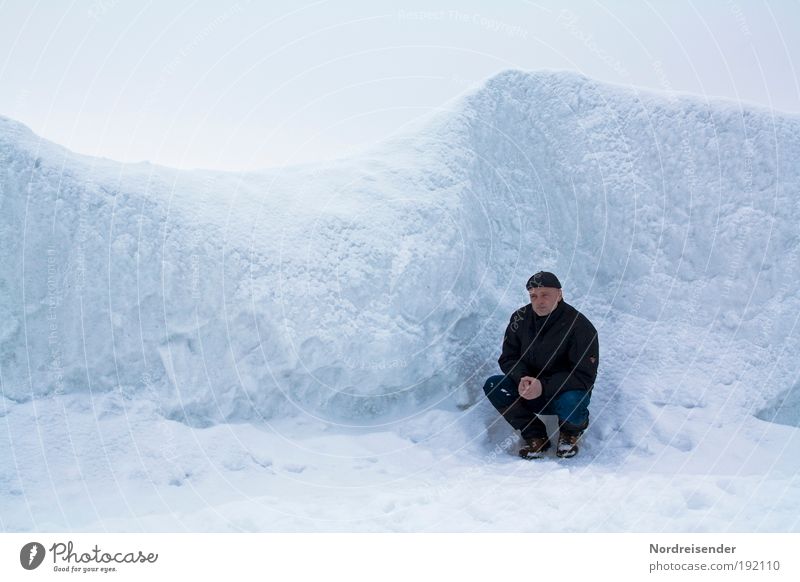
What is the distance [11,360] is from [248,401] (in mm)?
1524

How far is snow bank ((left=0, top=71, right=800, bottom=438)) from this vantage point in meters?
4.37

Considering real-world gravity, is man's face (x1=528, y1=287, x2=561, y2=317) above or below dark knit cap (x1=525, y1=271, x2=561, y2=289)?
below

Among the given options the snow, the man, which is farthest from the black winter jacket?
the snow

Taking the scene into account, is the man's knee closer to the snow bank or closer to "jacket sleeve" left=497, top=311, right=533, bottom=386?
"jacket sleeve" left=497, top=311, right=533, bottom=386

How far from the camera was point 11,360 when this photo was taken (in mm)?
4105

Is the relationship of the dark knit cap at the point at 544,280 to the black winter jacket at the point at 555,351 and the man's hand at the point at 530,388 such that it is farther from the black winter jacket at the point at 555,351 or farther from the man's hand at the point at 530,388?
the man's hand at the point at 530,388

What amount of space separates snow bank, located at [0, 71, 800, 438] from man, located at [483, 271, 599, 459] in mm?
532

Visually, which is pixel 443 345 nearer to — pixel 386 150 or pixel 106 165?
pixel 386 150

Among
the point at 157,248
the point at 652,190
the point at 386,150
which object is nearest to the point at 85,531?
the point at 157,248
